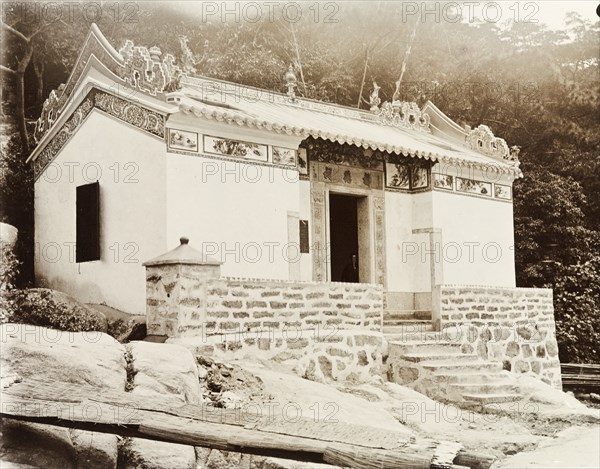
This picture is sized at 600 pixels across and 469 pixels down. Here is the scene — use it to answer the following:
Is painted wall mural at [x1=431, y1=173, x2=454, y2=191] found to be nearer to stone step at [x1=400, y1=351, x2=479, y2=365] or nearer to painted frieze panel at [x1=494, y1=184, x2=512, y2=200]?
painted frieze panel at [x1=494, y1=184, x2=512, y2=200]

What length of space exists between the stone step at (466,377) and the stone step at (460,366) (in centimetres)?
2

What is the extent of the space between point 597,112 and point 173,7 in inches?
177

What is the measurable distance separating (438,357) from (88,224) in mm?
4001

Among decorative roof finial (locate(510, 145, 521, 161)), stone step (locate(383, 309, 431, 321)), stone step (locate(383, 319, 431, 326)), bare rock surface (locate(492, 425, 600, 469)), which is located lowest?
bare rock surface (locate(492, 425, 600, 469))

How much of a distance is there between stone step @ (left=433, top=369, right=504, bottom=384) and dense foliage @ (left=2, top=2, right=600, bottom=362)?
2.23m

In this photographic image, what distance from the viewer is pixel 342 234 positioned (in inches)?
478

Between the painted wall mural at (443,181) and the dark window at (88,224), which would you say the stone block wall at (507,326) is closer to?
the painted wall mural at (443,181)

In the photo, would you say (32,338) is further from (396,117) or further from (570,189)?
(396,117)

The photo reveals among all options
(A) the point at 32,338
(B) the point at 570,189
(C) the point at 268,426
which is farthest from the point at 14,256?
(B) the point at 570,189

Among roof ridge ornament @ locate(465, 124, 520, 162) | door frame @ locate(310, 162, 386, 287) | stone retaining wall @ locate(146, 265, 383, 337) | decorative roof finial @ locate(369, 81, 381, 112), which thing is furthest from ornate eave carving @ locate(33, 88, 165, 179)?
roof ridge ornament @ locate(465, 124, 520, 162)

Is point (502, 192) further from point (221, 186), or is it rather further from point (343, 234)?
point (221, 186)

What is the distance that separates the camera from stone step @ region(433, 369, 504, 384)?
8.64m

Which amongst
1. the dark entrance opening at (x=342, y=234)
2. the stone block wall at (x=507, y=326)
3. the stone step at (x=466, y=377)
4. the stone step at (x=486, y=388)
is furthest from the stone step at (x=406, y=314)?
the stone step at (x=486, y=388)

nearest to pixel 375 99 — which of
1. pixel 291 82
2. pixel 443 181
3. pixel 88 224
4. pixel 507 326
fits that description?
pixel 291 82
